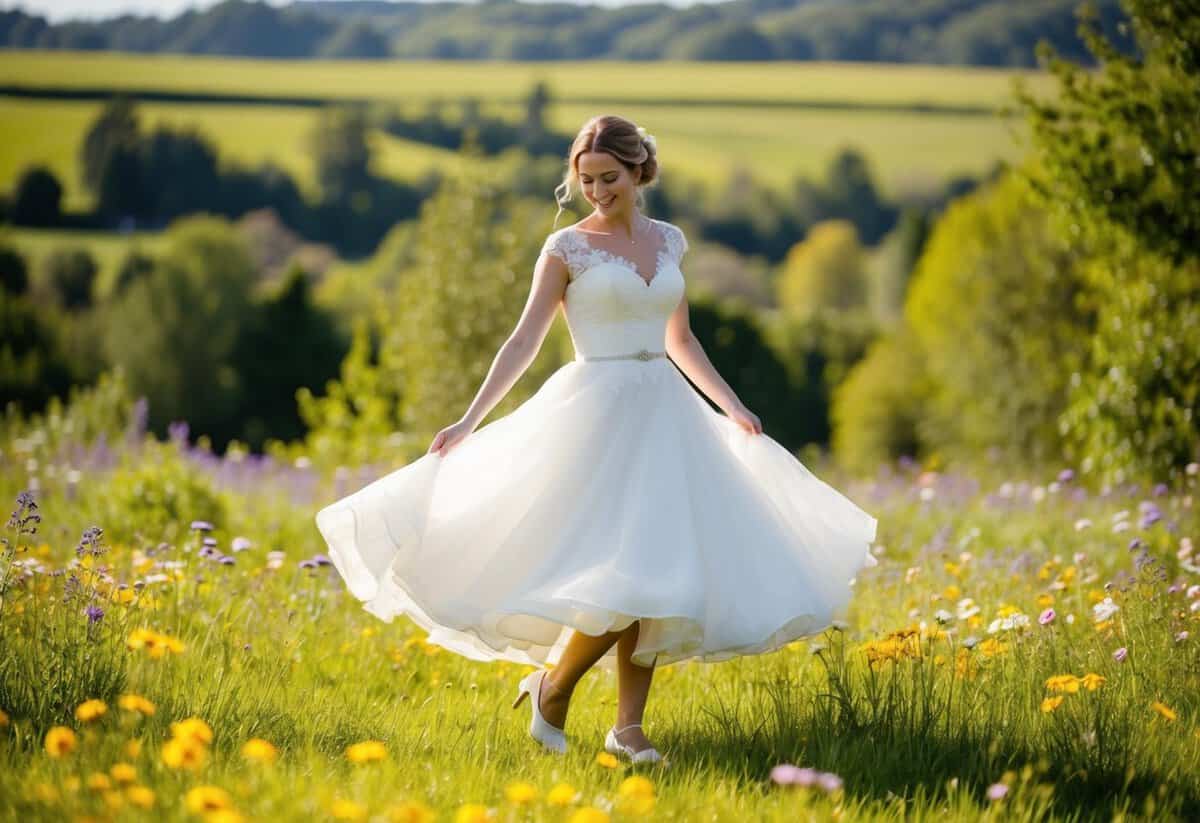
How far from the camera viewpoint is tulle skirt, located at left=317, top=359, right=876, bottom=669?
13.9 feet

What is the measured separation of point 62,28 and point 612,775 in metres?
113

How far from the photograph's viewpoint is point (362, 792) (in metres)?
3.32

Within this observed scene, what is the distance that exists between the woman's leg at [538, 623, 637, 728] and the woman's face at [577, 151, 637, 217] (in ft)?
5.09

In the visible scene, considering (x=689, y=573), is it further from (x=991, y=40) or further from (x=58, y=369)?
(x=991, y=40)

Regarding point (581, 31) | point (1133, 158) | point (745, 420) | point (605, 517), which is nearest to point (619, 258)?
point (745, 420)

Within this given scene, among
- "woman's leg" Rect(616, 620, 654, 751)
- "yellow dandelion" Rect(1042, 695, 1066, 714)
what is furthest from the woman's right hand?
"yellow dandelion" Rect(1042, 695, 1066, 714)

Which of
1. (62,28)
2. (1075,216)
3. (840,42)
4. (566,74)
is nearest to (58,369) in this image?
(1075,216)

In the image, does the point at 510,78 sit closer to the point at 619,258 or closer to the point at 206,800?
the point at 619,258

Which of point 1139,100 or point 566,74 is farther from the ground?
point 566,74

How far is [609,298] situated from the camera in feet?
15.5

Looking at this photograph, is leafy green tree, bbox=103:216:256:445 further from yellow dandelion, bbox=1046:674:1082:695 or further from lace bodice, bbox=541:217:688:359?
yellow dandelion, bbox=1046:674:1082:695

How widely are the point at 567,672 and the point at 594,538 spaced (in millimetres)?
510

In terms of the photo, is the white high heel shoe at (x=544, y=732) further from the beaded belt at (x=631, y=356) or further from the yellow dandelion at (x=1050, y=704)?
the yellow dandelion at (x=1050, y=704)

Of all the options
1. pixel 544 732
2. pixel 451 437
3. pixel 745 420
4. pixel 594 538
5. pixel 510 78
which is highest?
pixel 510 78
